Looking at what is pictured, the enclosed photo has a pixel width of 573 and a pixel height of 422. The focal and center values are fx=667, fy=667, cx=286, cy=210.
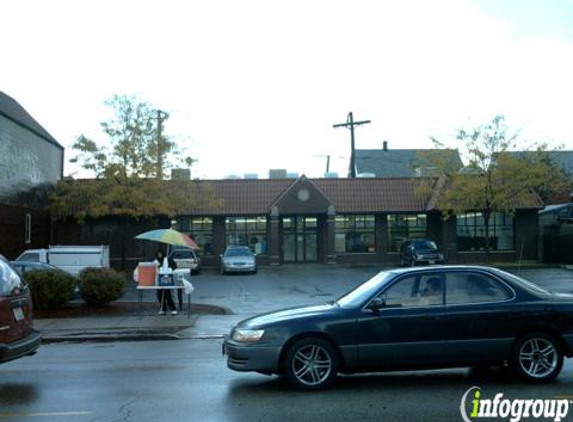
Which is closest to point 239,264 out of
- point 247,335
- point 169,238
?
point 169,238

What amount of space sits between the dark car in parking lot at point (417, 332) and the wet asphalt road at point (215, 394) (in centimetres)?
31

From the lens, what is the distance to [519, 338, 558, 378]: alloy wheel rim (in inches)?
332

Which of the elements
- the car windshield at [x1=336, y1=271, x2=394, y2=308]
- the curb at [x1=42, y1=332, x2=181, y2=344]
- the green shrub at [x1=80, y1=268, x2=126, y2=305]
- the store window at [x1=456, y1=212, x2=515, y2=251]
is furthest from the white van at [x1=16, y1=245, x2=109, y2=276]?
the store window at [x1=456, y1=212, x2=515, y2=251]

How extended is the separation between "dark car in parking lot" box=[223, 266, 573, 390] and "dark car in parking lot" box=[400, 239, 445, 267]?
2867 cm

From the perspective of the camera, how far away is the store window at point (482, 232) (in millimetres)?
42656

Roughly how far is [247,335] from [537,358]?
369cm

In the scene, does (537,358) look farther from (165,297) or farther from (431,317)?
(165,297)

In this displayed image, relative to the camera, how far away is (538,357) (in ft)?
27.8

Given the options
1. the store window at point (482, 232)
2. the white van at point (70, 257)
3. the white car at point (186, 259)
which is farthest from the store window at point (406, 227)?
the white van at point (70, 257)

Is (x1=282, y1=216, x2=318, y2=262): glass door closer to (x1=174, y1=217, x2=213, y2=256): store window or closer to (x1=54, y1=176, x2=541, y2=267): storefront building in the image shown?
(x1=54, y1=176, x2=541, y2=267): storefront building

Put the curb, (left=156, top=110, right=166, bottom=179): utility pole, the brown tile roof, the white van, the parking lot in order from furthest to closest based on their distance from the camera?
the brown tile roof, (left=156, top=110, right=166, bottom=179): utility pole, the white van, the parking lot, the curb

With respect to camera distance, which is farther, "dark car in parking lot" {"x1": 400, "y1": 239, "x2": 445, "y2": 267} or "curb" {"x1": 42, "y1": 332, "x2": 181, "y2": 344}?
"dark car in parking lot" {"x1": 400, "y1": 239, "x2": 445, "y2": 267}

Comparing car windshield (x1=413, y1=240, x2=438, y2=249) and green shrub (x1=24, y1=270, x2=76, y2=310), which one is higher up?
car windshield (x1=413, y1=240, x2=438, y2=249)

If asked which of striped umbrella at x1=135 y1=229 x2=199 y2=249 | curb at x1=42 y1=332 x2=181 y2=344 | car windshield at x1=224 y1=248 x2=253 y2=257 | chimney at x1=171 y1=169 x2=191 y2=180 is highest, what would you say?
chimney at x1=171 y1=169 x2=191 y2=180
